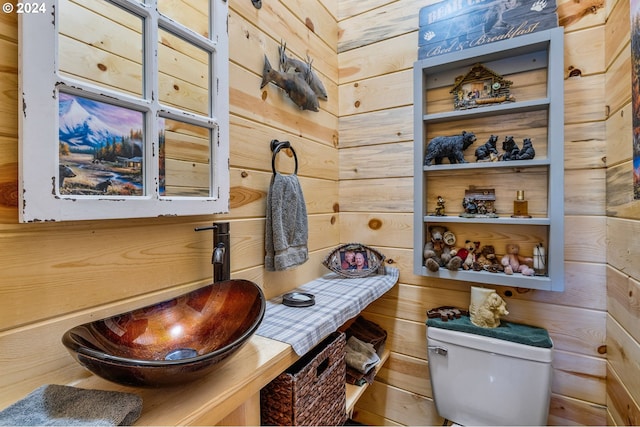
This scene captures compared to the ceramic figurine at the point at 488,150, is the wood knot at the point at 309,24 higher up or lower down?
higher up

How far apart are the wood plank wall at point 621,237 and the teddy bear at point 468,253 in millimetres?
472

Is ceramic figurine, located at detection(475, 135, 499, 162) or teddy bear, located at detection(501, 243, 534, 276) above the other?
ceramic figurine, located at detection(475, 135, 499, 162)

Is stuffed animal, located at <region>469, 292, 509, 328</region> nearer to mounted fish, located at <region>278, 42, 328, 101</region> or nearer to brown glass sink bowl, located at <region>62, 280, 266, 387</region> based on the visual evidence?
brown glass sink bowl, located at <region>62, 280, 266, 387</region>

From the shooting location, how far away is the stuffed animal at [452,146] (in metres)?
1.42

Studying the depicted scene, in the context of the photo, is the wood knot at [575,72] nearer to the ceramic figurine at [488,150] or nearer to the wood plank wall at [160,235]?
the ceramic figurine at [488,150]

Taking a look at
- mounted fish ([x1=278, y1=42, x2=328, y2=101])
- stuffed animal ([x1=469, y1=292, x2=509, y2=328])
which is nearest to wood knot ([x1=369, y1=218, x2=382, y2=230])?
stuffed animal ([x1=469, y1=292, x2=509, y2=328])

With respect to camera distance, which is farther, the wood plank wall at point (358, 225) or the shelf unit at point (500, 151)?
the shelf unit at point (500, 151)

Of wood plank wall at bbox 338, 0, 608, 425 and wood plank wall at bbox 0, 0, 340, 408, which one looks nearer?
wood plank wall at bbox 0, 0, 340, 408

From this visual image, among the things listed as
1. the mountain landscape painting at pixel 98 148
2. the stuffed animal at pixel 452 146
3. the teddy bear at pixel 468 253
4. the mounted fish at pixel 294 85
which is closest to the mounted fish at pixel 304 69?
the mounted fish at pixel 294 85

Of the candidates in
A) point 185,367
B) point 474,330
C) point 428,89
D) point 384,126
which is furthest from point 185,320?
point 428,89

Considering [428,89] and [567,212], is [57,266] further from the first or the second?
[567,212]

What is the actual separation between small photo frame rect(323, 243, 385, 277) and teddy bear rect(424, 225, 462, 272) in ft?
0.84

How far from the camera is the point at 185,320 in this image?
0.88m

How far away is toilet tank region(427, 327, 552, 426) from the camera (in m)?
1.19
